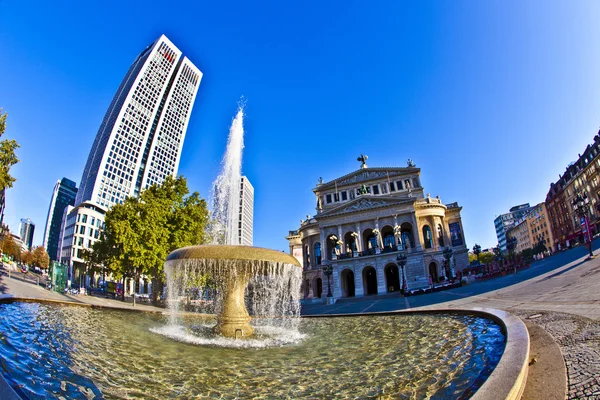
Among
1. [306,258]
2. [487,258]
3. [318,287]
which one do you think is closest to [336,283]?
[318,287]

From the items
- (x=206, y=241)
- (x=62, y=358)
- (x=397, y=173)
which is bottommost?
(x=62, y=358)

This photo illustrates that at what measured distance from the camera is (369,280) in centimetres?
4688

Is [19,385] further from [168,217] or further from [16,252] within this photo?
[16,252]

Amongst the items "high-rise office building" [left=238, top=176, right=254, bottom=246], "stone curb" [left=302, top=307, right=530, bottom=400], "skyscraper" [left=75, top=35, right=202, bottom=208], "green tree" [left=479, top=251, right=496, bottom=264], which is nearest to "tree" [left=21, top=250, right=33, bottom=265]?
Answer: "skyscraper" [left=75, top=35, right=202, bottom=208]

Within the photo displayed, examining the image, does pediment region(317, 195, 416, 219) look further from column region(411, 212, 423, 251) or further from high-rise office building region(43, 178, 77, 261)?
high-rise office building region(43, 178, 77, 261)

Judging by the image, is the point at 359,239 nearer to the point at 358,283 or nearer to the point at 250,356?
the point at 358,283

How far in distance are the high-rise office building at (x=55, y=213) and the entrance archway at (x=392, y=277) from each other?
4576 inches

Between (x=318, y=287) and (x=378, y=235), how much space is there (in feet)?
45.9

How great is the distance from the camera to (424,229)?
155ft

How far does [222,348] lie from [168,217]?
2151 cm

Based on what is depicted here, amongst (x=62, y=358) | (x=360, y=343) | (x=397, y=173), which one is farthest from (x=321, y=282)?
(x=62, y=358)

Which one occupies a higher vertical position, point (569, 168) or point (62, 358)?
point (569, 168)

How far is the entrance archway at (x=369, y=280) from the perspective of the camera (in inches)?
1736

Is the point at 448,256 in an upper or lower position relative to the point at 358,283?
upper
